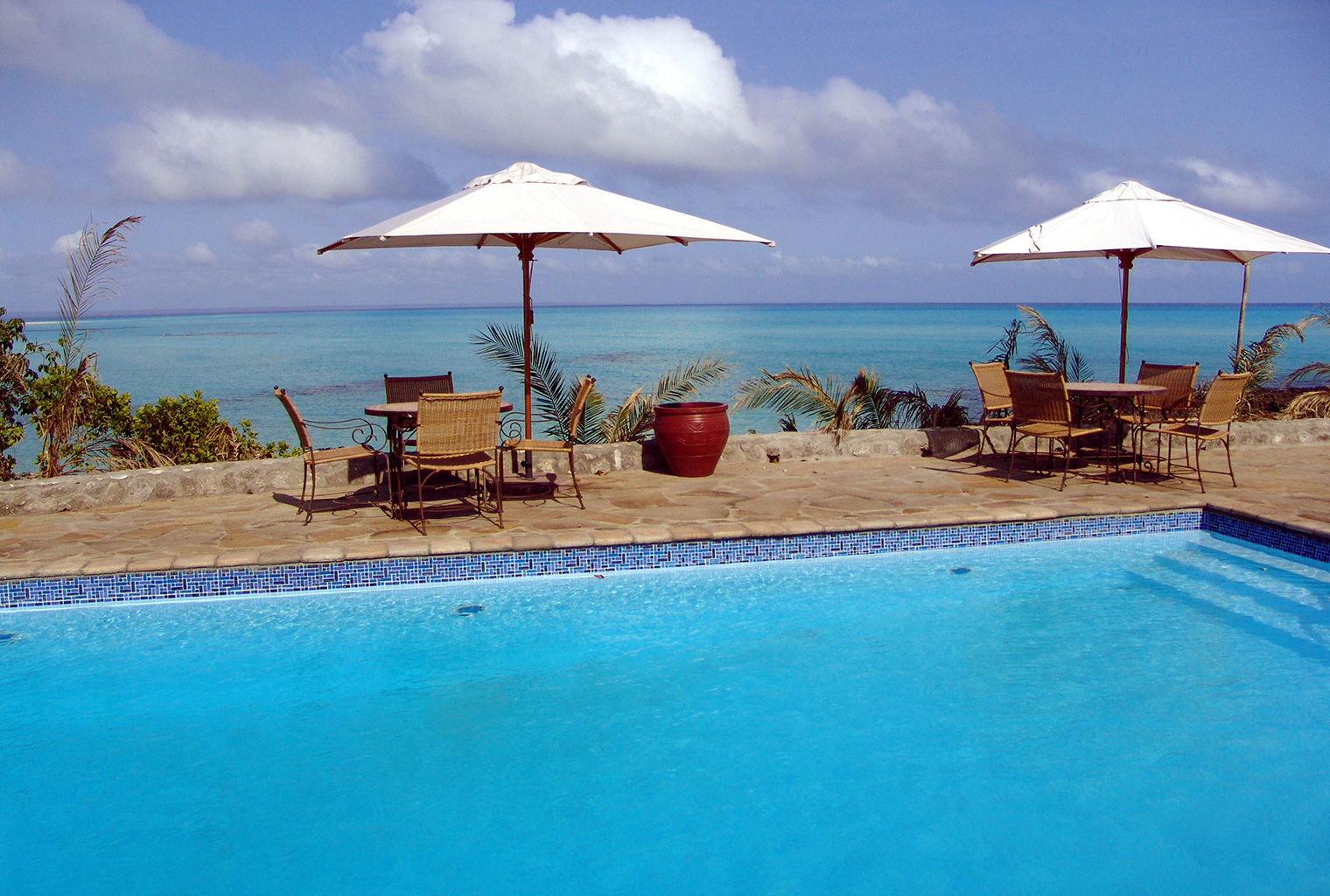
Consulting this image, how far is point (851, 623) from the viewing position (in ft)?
16.3

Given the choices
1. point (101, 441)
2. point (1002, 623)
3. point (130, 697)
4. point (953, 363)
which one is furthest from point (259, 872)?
point (953, 363)

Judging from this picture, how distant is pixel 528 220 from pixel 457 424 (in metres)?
1.38

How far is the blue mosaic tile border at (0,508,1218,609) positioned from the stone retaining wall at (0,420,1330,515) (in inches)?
72.4

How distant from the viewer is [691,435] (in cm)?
731

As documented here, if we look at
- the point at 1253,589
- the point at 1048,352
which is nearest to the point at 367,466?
the point at 1253,589

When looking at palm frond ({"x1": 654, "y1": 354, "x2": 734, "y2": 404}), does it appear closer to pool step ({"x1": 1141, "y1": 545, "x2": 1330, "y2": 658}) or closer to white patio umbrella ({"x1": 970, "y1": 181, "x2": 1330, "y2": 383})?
white patio umbrella ({"x1": 970, "y1": 181, "x2": 1330, "y2": 383})

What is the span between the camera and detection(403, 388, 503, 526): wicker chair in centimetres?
559

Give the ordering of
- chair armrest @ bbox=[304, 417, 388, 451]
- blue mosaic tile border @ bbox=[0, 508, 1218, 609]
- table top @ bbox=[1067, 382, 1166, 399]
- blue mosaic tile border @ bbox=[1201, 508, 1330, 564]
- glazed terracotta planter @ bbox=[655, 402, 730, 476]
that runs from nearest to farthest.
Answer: blue mosaic tile border @ bbox=[0, 508, 1218, 609] < blue mosaic tile border @ bbox=[1201, 508, 1330, 564] < chair armrest @ bbox=[304, 417, 388, 451] < table top @ bbox=[1067, 382, 1166, 399] < glazed terracotta planter @ bbox=[655, 402, 730, 476]

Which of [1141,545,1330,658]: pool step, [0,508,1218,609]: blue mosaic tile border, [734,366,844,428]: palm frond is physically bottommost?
[1141,545,1330,658]: pool step

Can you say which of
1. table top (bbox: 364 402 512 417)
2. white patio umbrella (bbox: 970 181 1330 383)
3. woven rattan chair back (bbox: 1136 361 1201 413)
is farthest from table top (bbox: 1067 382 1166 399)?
table top (bbox: 364 402 512 417)

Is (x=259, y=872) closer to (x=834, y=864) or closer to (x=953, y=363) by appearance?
(x=834, y=864)

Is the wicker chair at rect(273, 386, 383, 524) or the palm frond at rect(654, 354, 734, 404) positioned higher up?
the palm frond at rect(654, 354, 734, 404)

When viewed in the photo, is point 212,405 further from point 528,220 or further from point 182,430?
point 528,220

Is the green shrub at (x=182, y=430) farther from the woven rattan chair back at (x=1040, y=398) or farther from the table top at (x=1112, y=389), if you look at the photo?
the table top at (x=1112, y=389)
